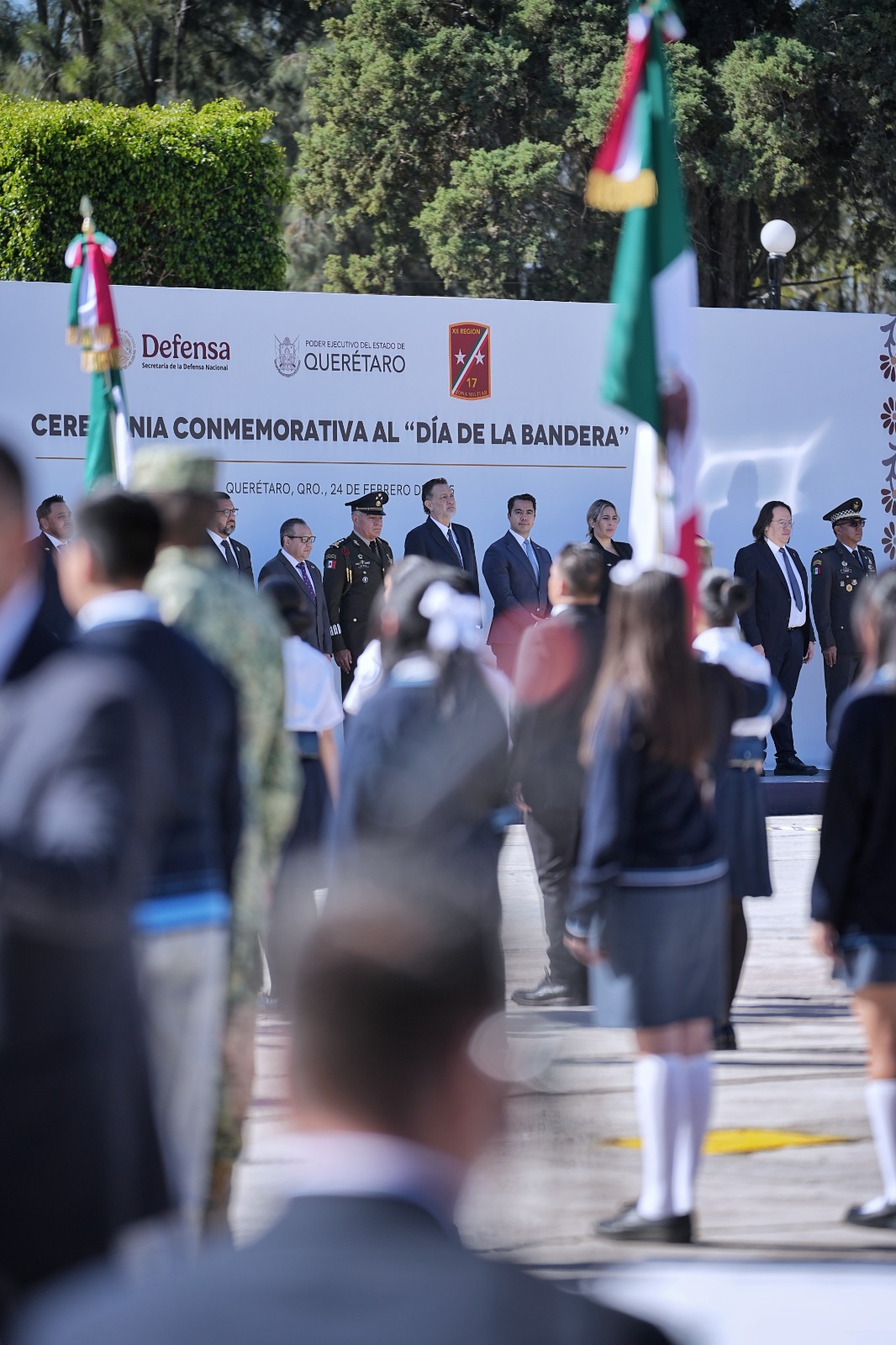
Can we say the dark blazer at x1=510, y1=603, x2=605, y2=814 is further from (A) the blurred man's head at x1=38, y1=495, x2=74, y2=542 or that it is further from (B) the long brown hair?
(A) the blurred man's head at x1=38, y1=495, x2=74, y2=542

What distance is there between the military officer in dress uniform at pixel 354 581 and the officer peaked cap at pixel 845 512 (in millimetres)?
4037

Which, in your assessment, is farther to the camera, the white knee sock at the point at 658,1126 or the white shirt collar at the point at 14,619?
the white knee sock at the point at 658,1126

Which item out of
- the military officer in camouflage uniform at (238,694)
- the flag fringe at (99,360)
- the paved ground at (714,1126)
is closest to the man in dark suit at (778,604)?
the paved ground at (714,1126)

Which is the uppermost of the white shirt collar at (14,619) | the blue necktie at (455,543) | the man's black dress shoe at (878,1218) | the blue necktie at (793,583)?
the blue necktie at (455,543)

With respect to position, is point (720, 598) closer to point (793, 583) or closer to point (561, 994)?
point (561, 994)

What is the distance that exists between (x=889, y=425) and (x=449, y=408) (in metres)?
4.12

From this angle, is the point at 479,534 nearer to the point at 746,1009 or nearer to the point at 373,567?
the point at 373,567

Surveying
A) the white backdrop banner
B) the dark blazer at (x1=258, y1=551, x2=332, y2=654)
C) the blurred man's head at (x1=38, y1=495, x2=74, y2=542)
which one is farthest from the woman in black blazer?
the blurred man's head at (x1=38, y1=495, x2=74, y2=542)

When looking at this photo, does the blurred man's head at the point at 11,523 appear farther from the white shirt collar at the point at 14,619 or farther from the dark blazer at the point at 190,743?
the dark blazer at the point at 190,743

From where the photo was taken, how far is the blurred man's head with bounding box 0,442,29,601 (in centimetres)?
288

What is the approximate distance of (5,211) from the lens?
2241 centimetres

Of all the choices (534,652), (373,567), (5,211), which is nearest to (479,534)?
(373,567)

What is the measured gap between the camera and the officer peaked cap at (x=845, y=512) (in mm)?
15898

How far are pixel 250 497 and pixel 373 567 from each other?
1.15 metres
